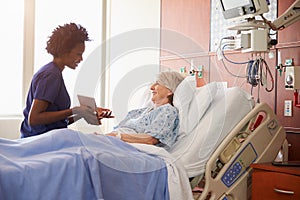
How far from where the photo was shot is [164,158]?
2.03 meters

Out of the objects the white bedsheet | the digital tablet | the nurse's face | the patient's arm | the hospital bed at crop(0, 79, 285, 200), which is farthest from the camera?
the nurse's face

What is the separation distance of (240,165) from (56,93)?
1078 mm

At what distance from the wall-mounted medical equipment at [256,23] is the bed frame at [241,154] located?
1.24ft

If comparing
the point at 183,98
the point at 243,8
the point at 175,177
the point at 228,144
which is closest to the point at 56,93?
the point at 183,98

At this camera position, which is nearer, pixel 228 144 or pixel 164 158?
pixel 164 158

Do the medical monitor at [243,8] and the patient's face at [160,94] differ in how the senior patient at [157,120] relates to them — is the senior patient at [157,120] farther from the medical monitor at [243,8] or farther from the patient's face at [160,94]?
the medical monitor at [243,8]

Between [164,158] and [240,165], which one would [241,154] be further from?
[164,158]

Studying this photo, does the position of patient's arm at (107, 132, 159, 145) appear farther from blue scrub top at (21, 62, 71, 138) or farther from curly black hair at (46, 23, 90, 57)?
curly black hair at (46, 23, 90, 57)

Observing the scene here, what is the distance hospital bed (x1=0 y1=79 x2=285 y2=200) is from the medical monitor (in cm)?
43

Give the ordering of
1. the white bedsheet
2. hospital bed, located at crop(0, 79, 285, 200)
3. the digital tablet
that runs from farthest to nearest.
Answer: the digital tablet
the white bedsheet
hospital bed, located at crop(0, 79, 285, 200)

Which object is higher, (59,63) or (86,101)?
(59,63)

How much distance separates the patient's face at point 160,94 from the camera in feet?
8.14

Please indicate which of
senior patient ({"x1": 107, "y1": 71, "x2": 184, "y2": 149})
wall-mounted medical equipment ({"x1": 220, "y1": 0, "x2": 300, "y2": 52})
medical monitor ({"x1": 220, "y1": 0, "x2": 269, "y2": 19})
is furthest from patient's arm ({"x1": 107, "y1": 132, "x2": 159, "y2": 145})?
medical monitor ({"x1": 220, "y1": 0, "x2": 269, "y2": 19})

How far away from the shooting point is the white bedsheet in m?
1.93
